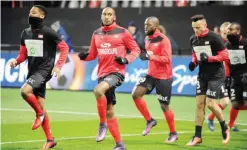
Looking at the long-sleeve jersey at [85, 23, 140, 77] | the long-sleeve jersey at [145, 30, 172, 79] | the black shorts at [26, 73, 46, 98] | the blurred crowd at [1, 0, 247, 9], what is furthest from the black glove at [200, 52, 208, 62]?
the blurred crowd at [1, 0, 247, 9]

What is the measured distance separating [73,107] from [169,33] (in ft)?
28.2

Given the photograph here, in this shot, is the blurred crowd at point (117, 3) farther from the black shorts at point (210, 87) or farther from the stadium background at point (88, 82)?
the black shorts at point (210, 87)

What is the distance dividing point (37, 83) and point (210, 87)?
131 inches

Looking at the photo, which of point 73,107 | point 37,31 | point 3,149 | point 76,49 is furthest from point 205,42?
point 76,49

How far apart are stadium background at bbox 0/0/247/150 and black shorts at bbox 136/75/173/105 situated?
85 centimetres

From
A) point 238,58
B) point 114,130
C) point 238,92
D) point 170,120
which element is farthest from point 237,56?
point 114,130

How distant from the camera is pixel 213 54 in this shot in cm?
1429

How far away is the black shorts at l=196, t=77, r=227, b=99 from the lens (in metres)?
14.3

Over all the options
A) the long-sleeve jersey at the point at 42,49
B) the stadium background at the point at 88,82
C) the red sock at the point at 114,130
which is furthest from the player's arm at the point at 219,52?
the long-sleeve jersey at the point at 42,49

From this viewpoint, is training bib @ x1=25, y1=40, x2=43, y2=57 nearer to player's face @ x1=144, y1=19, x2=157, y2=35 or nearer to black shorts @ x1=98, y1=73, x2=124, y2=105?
black shorts @ x1=98, y1=73, x2=124, y2=105

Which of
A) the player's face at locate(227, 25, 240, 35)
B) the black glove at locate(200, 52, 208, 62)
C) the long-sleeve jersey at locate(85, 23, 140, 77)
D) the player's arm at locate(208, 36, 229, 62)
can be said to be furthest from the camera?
the player's face at locate(227, 25, 240, 35)

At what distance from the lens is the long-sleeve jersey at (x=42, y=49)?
13617 mm

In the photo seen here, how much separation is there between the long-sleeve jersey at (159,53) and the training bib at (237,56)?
4.85 feet

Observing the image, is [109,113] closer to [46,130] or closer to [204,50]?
[46,130]
